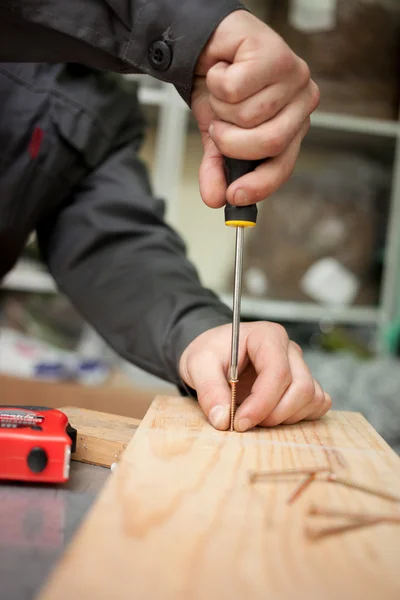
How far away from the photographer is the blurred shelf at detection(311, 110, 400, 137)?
1957mm

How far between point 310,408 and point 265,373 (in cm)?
8

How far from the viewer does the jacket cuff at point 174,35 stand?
1.86ft

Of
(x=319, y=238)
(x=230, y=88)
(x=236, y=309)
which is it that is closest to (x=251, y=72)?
(x=230, y=88)

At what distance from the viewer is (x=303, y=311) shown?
201cm

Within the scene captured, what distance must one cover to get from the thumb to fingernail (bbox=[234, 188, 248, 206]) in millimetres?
201

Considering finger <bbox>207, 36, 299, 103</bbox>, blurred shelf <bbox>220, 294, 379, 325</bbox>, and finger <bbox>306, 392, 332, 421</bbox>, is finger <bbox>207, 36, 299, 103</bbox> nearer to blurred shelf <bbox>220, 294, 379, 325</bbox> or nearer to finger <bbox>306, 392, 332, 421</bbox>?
finger <bbox>306, 392, 332, 421</bbox>

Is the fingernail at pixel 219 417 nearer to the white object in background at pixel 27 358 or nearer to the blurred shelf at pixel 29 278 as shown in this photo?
the white object in background at pixel 27 358

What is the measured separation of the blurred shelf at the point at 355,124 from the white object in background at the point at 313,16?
0.26 meters

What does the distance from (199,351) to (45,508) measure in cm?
29

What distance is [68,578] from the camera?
1.08 feet

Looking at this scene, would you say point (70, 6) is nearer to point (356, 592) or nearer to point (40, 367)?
point (356, 592)

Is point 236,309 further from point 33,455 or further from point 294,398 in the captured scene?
point 33,455

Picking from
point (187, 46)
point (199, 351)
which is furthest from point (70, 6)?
point (199, 351)

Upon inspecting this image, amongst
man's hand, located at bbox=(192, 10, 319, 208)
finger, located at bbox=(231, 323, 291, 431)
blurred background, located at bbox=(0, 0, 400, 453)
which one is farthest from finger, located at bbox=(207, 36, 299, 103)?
blurred background, located at bbox=(0, 0, 400, 453)
